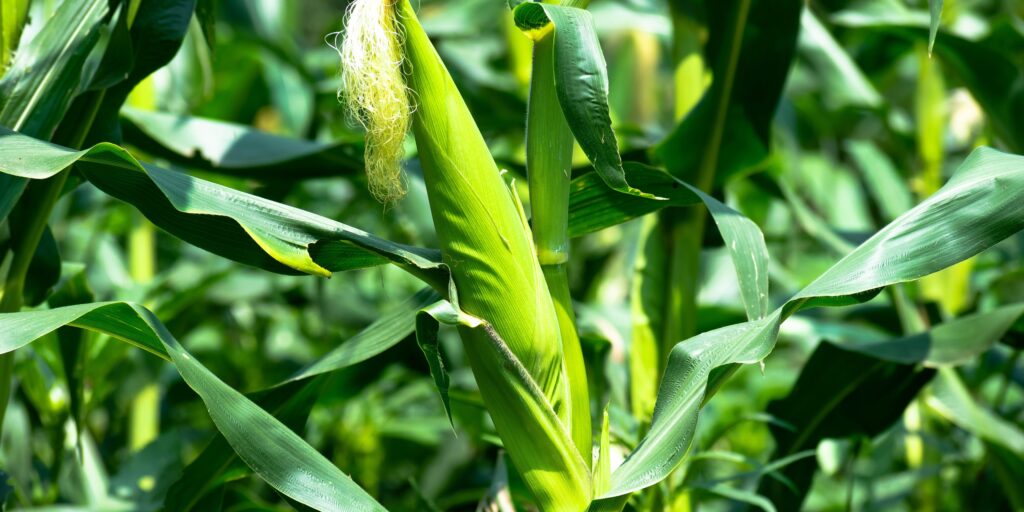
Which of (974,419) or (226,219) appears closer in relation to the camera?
(226,219)

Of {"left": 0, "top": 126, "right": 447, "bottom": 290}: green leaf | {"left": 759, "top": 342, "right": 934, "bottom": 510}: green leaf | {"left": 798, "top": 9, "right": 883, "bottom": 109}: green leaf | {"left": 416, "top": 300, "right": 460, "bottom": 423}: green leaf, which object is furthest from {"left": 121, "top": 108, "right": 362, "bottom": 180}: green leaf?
{"left": 798, "top": 9, "right": 883, "bottom": 109}: green leaf

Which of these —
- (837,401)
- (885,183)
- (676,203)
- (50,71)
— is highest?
(50,71)

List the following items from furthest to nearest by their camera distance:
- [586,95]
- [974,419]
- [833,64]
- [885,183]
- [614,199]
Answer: [885,183], [833,64], [974,419], [614,199], [586,95]

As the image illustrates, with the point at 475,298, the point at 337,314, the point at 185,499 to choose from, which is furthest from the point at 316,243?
the point at 337,314

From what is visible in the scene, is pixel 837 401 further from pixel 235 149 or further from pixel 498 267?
pixel 235 149

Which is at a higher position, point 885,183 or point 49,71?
point 49,71

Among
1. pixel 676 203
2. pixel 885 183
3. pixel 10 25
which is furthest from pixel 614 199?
pixel 885 183

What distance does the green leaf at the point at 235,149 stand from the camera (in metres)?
1.06

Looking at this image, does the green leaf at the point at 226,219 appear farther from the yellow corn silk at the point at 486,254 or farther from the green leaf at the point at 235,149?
the green leaf at the point at 235,149

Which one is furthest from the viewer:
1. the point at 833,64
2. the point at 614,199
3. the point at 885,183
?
the point at 885,183

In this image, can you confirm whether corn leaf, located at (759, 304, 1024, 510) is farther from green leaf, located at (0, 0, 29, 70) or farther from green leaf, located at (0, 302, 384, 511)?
green leaf, located at (0, 0, 29, 70)

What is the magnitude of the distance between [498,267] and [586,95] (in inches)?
5.2

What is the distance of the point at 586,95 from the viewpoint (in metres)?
0.61

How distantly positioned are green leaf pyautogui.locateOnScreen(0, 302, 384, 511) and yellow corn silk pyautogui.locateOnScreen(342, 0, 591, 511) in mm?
134
